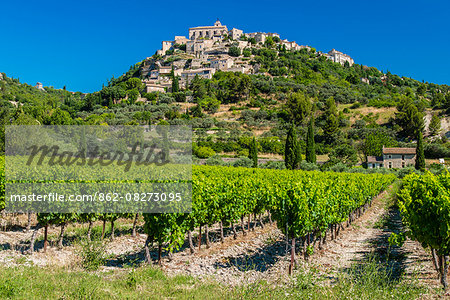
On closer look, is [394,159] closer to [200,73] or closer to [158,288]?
[158,288]

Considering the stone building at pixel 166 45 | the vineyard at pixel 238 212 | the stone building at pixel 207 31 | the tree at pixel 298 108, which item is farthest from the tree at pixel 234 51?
the vineyard at pixel 238 212

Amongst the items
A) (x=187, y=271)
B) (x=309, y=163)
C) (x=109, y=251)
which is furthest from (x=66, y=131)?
(x=187, y=271)

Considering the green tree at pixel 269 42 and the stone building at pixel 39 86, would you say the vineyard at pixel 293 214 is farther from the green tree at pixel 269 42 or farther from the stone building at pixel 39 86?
the stone building at pixel 39 86

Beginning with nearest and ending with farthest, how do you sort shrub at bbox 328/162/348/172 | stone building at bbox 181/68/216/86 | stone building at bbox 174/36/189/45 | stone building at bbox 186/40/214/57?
shrub at bbox 328/162/348/172 < stone building at bbox 181/68/216/86 < stone building at bbox 186/40/214/57 < stone building at bbox 174/36/189/45

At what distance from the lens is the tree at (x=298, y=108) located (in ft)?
193

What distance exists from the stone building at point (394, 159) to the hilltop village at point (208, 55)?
174 feet

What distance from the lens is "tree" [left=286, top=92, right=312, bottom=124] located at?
58.9 metres

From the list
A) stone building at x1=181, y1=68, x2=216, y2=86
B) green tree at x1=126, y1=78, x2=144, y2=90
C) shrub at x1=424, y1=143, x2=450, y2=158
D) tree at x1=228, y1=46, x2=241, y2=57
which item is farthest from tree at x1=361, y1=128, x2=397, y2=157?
tree at x1=228, y1=46, x2=241, y2=57

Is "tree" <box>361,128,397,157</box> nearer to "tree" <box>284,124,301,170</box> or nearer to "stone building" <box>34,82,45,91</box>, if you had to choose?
"tree" <box>284,124,301,170</box>

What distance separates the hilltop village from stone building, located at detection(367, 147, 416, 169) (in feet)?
174

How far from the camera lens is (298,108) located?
5912 cm

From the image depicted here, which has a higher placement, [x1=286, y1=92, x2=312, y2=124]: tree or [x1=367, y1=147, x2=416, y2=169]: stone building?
[x1=286, y1=92, x2=312, y2=124]: tree

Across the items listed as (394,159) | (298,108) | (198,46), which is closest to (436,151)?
(394,159)

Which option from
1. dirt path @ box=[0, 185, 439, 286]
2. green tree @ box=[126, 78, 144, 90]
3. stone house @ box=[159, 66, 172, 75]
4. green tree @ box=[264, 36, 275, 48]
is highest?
green tree @ box=[264, 36, 275, 48]
